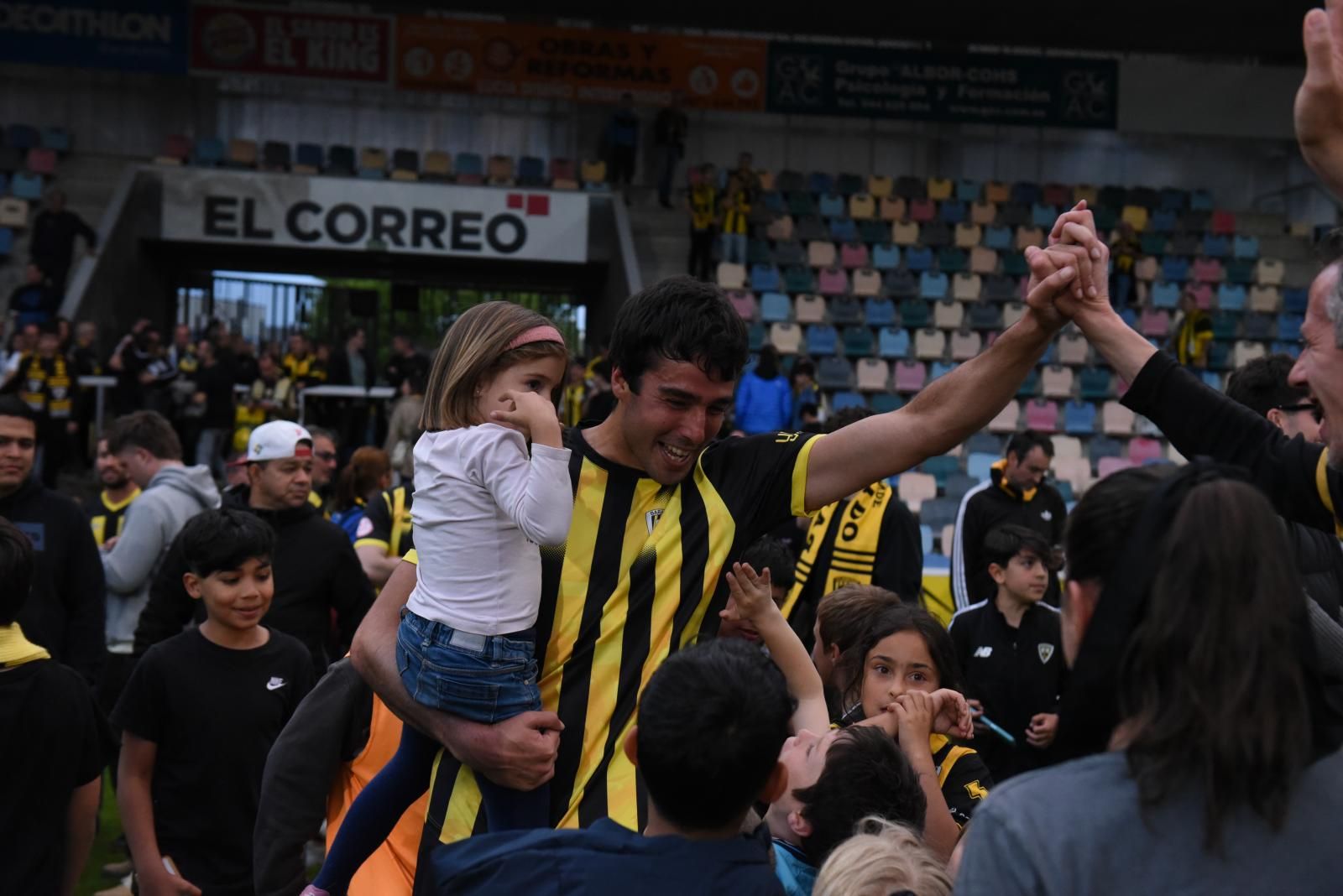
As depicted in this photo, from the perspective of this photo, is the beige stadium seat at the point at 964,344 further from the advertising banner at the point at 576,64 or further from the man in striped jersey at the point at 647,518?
the man in striped jersey at the point at 647,518

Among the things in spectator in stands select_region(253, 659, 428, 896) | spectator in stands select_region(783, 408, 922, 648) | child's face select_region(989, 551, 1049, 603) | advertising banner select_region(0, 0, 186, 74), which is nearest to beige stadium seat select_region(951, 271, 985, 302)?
advertising banner select_region(0, 0, 186, 74)

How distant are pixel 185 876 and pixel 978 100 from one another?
19.8m

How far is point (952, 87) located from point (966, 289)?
142 inches

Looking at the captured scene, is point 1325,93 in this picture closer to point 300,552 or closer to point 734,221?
point 300,552

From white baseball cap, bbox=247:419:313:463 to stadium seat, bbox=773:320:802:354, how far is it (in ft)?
42.5

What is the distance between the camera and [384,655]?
2766 mm

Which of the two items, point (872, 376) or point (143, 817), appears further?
point (872, 376)

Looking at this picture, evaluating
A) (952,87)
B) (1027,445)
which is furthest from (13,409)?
(952,87)

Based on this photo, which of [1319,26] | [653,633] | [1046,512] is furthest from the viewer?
[1046,512]

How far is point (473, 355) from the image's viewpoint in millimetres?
2764

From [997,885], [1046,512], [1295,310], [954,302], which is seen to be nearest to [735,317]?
[997,885]

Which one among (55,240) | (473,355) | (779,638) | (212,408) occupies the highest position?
(55,240)

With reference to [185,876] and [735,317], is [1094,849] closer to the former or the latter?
[735,317]

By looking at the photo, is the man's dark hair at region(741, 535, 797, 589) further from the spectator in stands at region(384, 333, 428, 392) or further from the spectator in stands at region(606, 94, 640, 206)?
the spectator in stands at region(606, 94, 640, 206)
